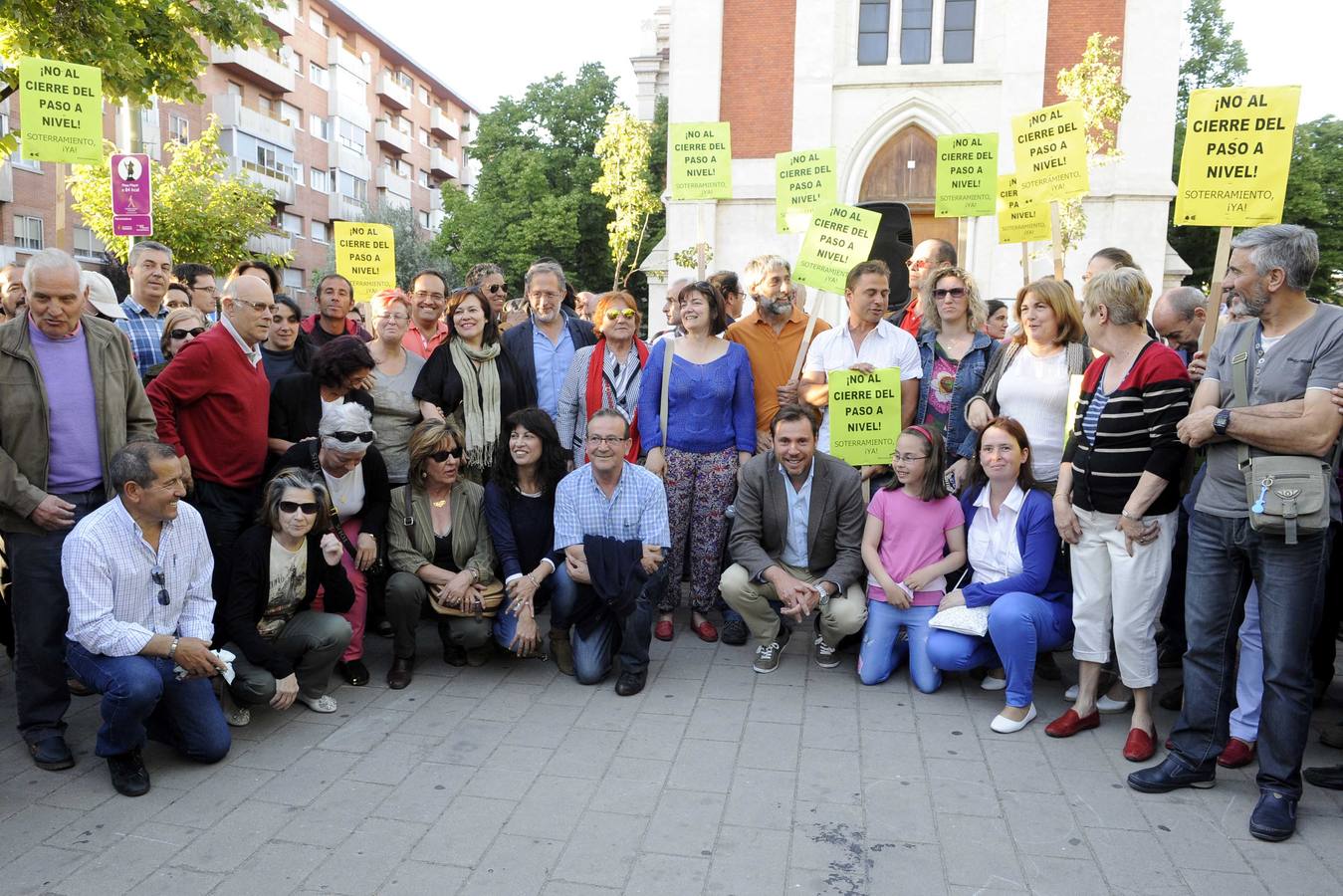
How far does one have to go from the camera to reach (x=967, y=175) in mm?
6719

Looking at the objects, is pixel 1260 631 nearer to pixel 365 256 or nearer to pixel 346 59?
pixel 365 256

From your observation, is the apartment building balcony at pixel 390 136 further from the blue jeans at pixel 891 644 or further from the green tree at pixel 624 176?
the blue jeans at pixel 891 644

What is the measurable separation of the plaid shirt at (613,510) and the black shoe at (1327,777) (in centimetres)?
323

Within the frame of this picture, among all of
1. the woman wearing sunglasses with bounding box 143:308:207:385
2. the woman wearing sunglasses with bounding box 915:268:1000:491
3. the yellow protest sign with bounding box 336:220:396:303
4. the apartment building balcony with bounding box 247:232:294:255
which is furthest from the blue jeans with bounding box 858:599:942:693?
the apartment building balcony with bounding box 247:232:294:255

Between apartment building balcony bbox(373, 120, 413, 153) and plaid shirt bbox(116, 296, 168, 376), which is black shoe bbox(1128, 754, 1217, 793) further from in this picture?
apartment building balcony bbox(373, 120, 413, 153)

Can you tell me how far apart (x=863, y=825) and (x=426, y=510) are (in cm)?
300

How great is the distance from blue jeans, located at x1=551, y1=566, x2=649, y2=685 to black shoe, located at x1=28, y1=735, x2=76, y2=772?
2.37 m

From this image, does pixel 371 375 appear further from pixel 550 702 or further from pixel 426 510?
pixel 550 702

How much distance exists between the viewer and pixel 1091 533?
14.4ft

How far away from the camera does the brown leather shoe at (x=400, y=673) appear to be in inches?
201

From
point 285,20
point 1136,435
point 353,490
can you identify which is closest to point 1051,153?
point 1136,435

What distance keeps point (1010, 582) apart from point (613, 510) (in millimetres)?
2195

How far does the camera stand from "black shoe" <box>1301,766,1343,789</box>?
3975 millimetres

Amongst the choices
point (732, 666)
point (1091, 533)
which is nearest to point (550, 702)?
point (732, 666)
